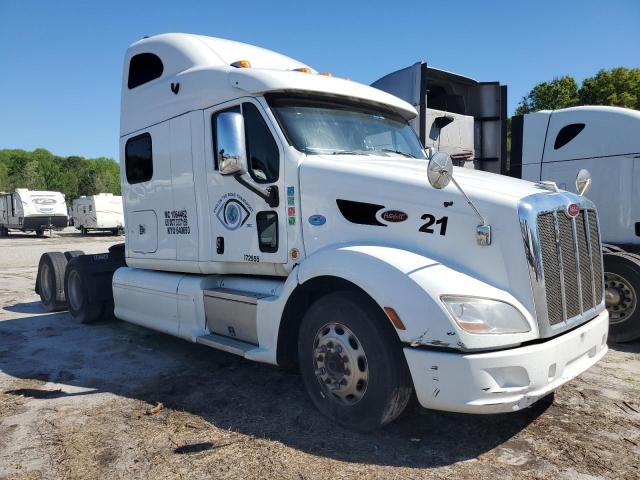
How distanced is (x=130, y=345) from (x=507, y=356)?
4695 millimetres

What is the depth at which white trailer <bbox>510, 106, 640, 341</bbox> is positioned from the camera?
609cm

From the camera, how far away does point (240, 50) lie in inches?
218

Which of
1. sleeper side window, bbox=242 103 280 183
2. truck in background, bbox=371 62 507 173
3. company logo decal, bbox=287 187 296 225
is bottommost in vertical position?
company logo decal, bbox=287 187 296 225

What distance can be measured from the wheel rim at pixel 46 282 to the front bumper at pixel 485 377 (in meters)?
7.25

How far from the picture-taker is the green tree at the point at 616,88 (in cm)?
2623

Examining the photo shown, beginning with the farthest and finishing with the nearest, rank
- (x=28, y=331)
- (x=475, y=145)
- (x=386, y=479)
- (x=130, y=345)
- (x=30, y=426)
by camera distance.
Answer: (x=475, y=145) < (x=28, y=331) < (x=130, y=345) < (x=30, y=426) < (x=386, y=479)

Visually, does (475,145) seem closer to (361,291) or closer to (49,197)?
(361,291)

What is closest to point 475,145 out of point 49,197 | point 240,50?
point 240,50

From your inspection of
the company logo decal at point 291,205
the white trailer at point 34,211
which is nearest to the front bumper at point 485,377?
the company logo decal at point 291,205

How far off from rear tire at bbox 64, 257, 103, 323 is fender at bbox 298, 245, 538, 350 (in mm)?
5116

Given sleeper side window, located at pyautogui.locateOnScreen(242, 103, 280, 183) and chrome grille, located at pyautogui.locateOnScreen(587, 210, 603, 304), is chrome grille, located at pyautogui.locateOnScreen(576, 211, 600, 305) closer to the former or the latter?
chrome grille, located at pyautogui.locateOnScreen(587, 210, 603, 304)

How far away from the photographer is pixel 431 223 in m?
3.58

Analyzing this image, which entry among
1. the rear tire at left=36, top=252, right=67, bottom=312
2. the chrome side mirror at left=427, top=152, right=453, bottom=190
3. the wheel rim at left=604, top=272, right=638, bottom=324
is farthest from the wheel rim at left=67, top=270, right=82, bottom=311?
the wheel rim at left=604, top=272, right=638, bottom=324

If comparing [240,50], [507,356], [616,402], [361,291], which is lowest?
[616,402]
